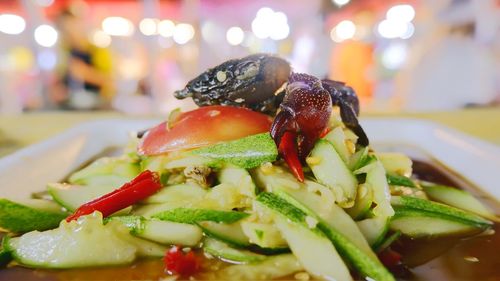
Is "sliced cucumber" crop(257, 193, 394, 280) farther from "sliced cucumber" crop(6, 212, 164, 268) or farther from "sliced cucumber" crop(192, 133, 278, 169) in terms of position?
"sliced cucumber" crop(6, 212, 164, 268)

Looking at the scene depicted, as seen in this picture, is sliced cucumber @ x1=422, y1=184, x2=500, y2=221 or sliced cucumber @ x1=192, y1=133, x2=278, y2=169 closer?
sliced cucumber @ x1=192, y1=133, x2=278, y2=169

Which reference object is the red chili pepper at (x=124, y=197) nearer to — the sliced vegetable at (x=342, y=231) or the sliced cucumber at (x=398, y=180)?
the sliced vegetable at (x=342, y=231)

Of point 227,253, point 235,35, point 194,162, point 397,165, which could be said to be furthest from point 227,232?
point 235,35

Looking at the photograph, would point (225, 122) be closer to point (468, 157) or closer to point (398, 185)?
point (398, 185)

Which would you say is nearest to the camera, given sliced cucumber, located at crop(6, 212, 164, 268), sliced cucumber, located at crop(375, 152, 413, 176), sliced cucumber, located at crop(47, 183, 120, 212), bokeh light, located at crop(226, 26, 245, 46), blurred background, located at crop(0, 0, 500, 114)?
sliced cucumber, located at crop(6, 212, 164, 268)

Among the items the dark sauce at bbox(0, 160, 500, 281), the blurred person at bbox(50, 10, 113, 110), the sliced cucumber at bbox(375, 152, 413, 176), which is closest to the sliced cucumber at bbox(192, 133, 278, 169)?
the dark sauce at bbox(0, 160, 500, 281)

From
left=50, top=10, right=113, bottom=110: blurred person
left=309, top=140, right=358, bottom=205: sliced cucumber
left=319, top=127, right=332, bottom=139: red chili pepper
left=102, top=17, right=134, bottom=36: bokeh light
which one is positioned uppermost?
left=102, top=17, right=134, bottom=36: bokeh light

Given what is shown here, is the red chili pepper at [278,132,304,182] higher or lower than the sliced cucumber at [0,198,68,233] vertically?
higher

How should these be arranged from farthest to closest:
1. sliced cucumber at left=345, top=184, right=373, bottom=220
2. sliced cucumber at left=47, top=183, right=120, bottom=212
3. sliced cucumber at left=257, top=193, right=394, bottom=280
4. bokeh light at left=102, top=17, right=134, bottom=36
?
bokeh light at left=102, top=17, right=134, bottom=36, sliced cucumber at left=47, top=183, right=120, bottom=212, sliced cucumber at left=345, top=184, right=373, bottom=220, sliced cucumber at left=257, top=193, right=394, bottom=280
